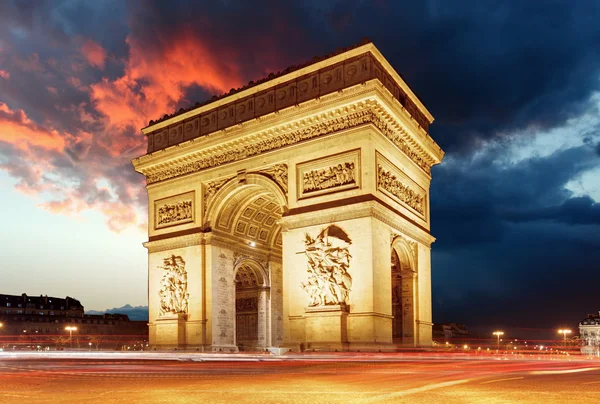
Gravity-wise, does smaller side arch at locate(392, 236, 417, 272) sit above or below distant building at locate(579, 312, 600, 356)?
above

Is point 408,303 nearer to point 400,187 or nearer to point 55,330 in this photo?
point 400,187

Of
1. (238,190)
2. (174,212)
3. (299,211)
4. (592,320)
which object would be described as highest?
(238,190)

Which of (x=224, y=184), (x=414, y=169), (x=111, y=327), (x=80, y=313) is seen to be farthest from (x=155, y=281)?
(x=80, y=313)

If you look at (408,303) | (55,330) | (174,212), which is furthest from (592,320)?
(174,212)

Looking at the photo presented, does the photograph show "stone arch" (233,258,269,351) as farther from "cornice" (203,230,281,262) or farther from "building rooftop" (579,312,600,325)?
"building rooftop" (579,312,600,325)

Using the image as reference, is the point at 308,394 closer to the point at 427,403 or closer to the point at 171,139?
the point at 427,403

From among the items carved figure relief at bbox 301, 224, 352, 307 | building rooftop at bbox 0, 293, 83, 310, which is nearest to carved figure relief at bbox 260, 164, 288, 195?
carved figure relief at bbox 301, 224, 352, 307

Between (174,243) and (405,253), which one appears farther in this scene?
(174,243)
